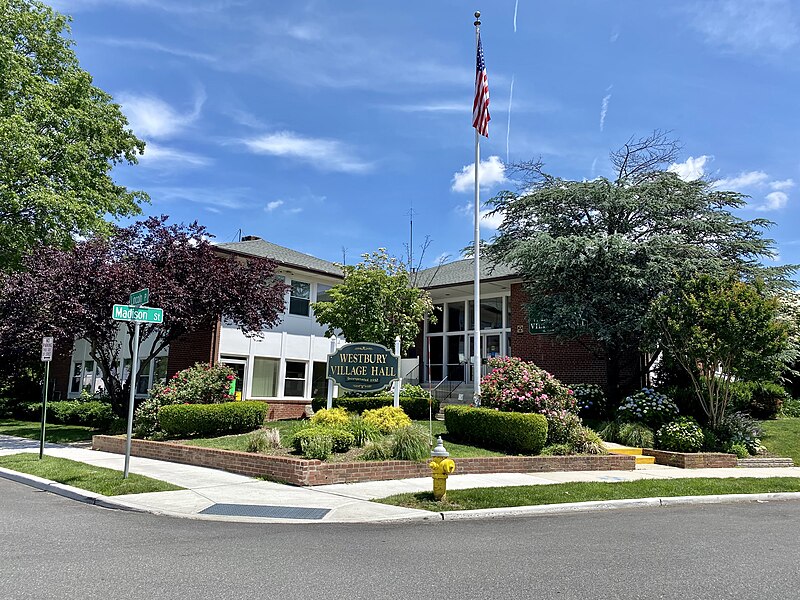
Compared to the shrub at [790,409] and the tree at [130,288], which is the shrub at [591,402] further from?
the tree at [130,288]

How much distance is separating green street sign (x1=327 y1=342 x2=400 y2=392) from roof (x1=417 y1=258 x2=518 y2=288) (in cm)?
977

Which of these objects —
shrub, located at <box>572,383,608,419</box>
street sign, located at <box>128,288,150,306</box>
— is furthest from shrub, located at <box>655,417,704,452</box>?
street sign, located at <box>128,288,150,306</box>

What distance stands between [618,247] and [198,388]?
12.9 m

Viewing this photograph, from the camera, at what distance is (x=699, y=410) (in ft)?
59.2

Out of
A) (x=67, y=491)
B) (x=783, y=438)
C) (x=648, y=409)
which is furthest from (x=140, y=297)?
(x=783, y=438)

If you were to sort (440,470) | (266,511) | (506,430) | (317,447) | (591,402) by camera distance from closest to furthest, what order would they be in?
(266,511)
(440,470)
(317,447)
(506,430)
(591,402)

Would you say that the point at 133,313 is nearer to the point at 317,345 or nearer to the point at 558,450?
the point at 558,450

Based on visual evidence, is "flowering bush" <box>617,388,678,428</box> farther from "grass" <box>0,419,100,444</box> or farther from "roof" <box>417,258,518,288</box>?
"grass" <box>0,419,100,444</box>

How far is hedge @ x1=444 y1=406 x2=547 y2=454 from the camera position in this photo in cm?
1333

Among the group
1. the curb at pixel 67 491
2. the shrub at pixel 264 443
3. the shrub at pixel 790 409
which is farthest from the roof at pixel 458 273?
the curb at pixel 67 491

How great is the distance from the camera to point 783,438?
679 inches

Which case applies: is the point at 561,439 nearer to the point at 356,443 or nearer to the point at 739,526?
the point at 356,443

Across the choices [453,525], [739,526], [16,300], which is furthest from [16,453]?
[739,526]

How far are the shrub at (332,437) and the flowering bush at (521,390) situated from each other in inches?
165
